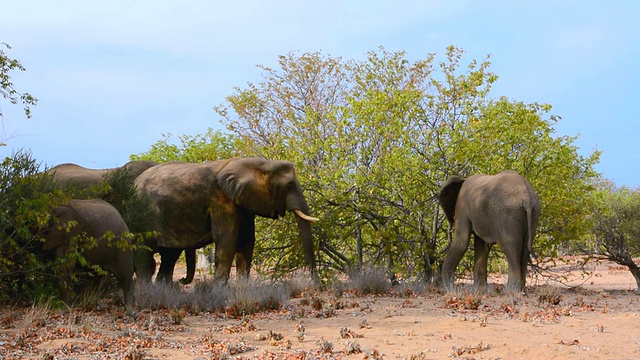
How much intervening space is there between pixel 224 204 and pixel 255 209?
614 mm

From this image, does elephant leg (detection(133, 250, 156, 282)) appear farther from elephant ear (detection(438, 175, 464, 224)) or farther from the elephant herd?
elephant ear (detection(438, 175, 464, 224))

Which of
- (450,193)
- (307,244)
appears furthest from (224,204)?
(450,193)

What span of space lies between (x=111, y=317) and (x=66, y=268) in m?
0.94

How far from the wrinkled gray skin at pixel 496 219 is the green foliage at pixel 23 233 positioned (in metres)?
6.81

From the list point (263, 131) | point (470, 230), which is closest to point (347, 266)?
point (470, 230)

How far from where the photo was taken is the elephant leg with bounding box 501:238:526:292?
46.2 feet

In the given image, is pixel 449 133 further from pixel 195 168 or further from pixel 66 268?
pixel 66 268

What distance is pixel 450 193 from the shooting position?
15.8m

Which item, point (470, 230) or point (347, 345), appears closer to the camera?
point (347, 345)

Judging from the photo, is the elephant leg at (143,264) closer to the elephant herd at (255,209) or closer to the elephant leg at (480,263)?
the elephant herd at (255,209)

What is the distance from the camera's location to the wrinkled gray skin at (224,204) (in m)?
15.0

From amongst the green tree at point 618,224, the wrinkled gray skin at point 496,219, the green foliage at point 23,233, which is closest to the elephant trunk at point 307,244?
the wrinkled gray skin at point 496,219

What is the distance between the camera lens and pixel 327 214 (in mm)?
17391

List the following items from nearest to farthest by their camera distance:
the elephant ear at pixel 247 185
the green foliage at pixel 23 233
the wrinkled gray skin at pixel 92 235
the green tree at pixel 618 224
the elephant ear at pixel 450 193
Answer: the green foliage at pixel 23 233 → the wrinkled gray skin at pixel 92 235 → the elephant ear at pixel 247 185 → the elephant ear at pixel 450 193 → the green tree at pixel 618 224
